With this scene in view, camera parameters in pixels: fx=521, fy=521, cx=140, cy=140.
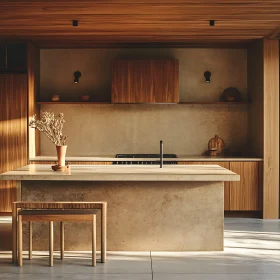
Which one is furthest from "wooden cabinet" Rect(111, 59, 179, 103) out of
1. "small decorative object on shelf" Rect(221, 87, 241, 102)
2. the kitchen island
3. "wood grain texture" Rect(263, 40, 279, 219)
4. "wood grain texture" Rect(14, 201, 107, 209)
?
"wood grain texture" Rect(14, 201, 107, 209)

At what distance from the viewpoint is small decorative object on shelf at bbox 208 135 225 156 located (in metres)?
7.80

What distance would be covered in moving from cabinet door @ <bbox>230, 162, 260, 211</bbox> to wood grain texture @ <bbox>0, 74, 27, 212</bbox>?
9.67ft

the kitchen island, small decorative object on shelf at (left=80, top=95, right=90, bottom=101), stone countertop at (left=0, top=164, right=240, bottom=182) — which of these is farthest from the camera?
small decorative object on shelf at (left=80, top=95, right=90, bottom=101)

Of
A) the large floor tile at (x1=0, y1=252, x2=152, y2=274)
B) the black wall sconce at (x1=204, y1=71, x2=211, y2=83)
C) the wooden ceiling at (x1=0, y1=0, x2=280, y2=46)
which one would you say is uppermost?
the wooden ceiling at (x1=0, y1=0, x2=280, y2=46)

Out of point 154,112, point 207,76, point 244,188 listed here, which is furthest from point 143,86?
point 244,188

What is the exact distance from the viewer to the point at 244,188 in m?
7.22

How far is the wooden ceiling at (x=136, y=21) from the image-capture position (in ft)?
17.6

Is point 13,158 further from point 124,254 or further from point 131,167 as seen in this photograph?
point 124,254

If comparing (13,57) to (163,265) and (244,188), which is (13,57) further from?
(163,265)

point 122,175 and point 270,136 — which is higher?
point 270,136

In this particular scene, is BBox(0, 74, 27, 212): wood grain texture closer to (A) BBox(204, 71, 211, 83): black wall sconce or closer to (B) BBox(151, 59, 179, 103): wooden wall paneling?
(B) BBox(151, 59, 179, 103): wooden wall paneling

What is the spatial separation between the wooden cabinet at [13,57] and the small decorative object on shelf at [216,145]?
2.94 m

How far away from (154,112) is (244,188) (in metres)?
1.80

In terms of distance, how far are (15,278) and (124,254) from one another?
1.15m
